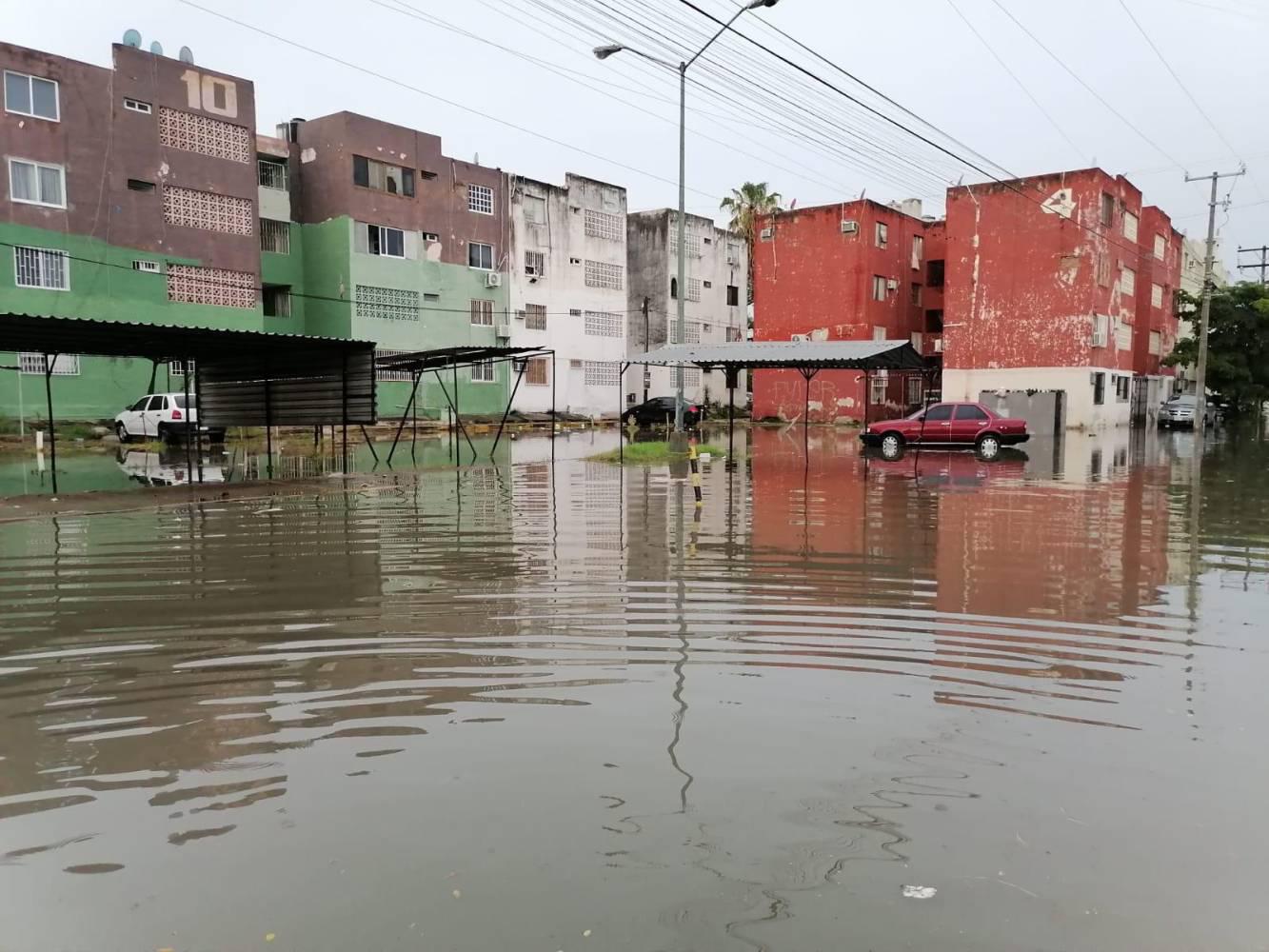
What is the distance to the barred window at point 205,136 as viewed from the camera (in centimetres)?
3328

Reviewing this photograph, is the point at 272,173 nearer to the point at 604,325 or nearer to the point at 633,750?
the point at 604,325

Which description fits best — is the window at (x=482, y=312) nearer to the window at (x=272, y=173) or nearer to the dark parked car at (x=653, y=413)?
the dark parked car at (x=653, y=413)

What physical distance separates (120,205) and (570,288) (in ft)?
75.9

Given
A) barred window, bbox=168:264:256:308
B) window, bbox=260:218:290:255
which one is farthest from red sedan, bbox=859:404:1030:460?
window, bbox=260:218:290:255

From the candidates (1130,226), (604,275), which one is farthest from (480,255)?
(1130,226)

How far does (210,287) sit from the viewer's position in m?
34.9

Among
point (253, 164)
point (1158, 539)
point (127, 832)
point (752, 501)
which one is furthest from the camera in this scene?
point (253, 164)

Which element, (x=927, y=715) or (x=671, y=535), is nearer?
(x=927, y=715)

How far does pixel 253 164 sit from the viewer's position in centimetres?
3600

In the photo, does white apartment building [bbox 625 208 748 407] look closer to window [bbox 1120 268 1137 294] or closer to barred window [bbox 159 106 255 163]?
window [bbox 1120 268 1137 294]

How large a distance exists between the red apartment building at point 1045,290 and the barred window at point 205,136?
3340cm

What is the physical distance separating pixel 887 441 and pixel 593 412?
25704 mm

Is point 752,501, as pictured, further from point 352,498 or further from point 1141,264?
point 1141,264

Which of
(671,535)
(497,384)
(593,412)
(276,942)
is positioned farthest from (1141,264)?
(276,942)
